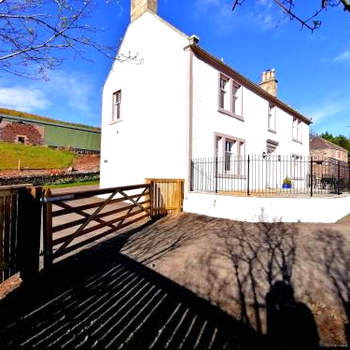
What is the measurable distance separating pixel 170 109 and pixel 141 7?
6414mm

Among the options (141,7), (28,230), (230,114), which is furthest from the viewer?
(141,7)

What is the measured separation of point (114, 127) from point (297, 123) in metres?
16.1

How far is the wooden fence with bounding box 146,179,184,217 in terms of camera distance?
10383 millimetres

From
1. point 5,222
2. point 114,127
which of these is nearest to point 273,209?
point 5,222

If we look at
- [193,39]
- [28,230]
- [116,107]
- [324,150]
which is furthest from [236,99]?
[324,150]

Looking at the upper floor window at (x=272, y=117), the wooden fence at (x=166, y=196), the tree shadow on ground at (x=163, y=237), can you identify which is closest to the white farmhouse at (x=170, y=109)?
the wooden fence at (x=166, y=196)

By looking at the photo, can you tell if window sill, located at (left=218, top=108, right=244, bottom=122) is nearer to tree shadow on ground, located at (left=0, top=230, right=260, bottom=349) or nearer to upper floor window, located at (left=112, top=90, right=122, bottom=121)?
upper floor window, located at (left=112, top=90, right=122, bottom=121)

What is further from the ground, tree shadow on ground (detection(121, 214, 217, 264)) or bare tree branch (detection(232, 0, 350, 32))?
bare tree branch (detection(232, 0, 350, 32))

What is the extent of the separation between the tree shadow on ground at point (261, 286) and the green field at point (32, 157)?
22.2 metres

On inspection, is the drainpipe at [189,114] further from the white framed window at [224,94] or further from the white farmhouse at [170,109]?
the white framed window at [224,94]

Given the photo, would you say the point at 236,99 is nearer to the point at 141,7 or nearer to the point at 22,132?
the point at 141,7

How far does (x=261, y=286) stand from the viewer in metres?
4.68

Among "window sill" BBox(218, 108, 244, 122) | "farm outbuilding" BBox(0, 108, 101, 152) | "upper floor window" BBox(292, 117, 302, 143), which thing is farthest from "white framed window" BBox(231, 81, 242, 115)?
"farm outbuilding" BBox(0, 108, 101, 152)

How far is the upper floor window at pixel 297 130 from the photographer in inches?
845
